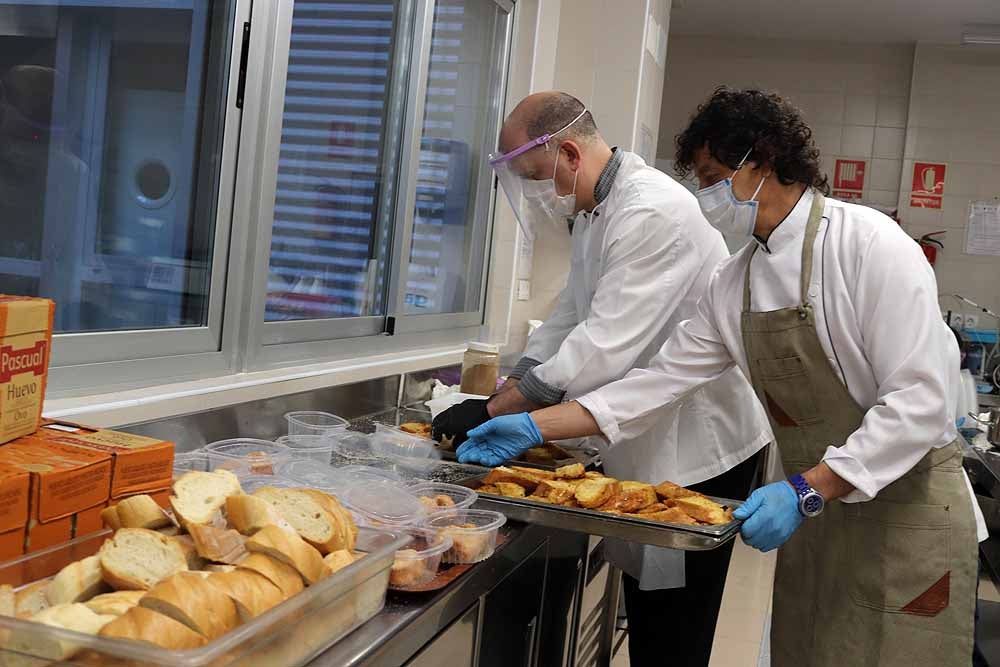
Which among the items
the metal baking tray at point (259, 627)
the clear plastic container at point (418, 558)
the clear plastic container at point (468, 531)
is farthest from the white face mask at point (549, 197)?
the metal baking tray at point (259, 627)

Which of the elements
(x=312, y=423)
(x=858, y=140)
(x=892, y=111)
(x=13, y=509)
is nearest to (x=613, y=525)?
(x=312, y=423)

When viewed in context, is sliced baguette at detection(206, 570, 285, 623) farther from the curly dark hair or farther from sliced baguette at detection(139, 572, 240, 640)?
the curly dark hair

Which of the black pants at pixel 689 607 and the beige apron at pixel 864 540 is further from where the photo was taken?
the black pants at pixel 689 607

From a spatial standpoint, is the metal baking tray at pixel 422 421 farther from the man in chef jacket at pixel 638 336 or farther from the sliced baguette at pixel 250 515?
the sliced baguette at pixel 250 515

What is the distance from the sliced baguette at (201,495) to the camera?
3.74ft

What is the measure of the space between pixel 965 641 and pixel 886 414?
0.50 meters

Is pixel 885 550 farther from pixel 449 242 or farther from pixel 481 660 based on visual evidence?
pixel 449 242

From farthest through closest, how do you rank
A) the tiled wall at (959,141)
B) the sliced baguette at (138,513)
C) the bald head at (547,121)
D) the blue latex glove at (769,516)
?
1. the tiled wall at (959,141)
2. the bald head at (547,121)
3. the blue latex glove at (769,516)
4. the sliced baguette at (138,513)

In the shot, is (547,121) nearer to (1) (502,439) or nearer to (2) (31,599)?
(1) (502,439)

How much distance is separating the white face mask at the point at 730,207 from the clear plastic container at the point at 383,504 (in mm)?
879

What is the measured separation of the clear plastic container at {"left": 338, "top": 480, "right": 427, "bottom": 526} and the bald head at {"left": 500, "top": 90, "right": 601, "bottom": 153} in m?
1.11

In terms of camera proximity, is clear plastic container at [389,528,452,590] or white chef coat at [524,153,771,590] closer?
clear plastic container at [389,528,452,590]

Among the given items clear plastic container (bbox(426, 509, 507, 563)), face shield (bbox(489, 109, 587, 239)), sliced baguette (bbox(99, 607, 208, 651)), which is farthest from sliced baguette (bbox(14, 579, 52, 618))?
face shield (bbox(489, 109, 587, 239))

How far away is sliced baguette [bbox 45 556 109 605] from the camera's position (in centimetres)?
96
